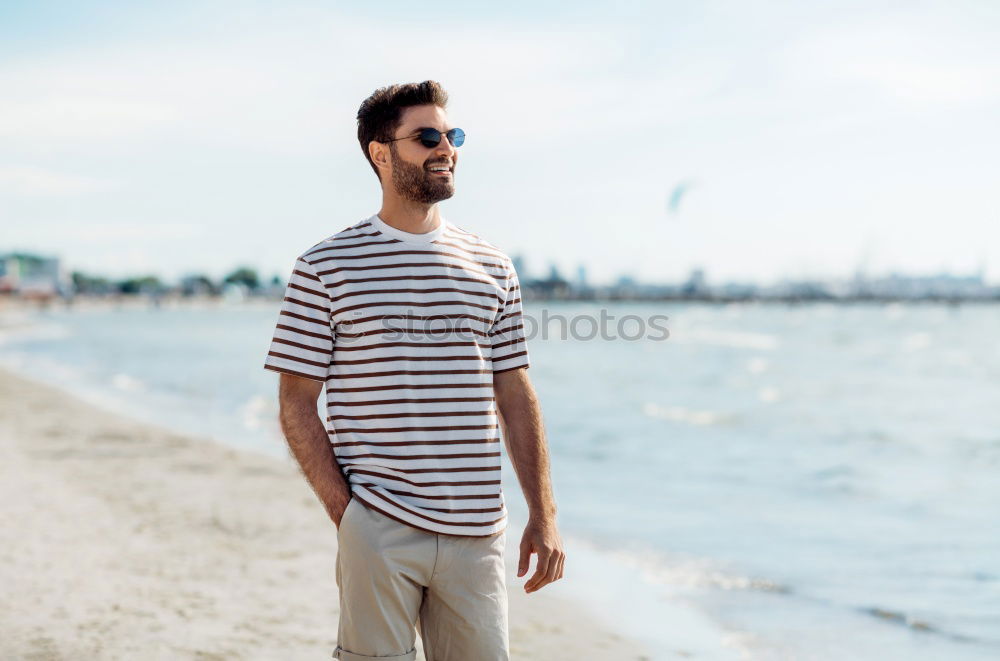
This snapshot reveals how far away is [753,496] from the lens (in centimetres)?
966

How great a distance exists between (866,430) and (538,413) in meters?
15.6

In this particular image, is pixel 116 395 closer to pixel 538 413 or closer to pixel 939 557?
pixel 939 557

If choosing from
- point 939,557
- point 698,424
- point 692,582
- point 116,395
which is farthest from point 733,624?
point 116,395

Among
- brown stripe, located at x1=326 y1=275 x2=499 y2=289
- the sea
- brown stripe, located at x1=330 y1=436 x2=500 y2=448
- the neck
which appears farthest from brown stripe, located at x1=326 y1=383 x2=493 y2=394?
the sea

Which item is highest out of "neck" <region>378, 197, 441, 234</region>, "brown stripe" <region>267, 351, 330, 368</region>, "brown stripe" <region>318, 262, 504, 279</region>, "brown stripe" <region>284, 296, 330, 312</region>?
"neck" <region>378, 197, 441, 234</region>

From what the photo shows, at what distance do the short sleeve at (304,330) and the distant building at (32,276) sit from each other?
14457 cm

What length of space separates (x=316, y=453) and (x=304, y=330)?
0.90 ft

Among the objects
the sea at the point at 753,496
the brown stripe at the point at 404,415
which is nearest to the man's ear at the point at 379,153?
the brown stripe at the point at 404,415

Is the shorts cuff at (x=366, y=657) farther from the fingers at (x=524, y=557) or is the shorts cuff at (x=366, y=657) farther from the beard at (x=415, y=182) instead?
the beard at (x=415, y=182)

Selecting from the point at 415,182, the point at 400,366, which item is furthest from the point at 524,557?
the point at 415,182

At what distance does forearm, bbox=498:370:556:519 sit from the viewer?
2.27 metres

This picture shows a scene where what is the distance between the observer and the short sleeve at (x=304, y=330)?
2.09m

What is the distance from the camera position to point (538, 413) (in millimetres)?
2314

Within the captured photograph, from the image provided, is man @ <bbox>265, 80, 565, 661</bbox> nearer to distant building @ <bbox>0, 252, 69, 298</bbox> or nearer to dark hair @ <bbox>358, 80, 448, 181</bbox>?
dark hair @ <bbox>358, 80, 448, 181</bbox>
